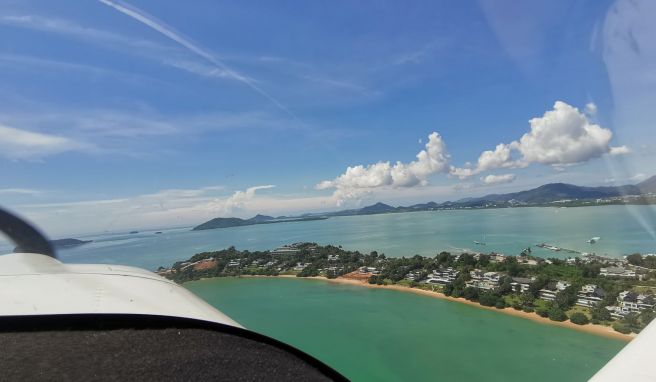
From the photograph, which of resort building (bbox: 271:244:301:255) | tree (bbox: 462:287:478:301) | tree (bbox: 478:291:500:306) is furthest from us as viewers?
tree (bbox: 462:287:478:301)

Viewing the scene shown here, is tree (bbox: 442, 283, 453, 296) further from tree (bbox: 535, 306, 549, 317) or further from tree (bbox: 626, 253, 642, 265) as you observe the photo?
tree (bbox: 626, 253, 642, 265)

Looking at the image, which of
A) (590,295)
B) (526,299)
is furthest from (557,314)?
(590,295)

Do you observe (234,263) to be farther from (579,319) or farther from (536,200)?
(536,200)

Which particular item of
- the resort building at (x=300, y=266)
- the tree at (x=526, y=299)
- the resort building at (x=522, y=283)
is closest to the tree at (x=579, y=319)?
the tree at (x=526, y=299)

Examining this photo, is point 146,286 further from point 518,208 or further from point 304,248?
point 518,208

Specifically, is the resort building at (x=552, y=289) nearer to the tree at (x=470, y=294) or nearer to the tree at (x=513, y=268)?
the tree at (x=513, y=268)

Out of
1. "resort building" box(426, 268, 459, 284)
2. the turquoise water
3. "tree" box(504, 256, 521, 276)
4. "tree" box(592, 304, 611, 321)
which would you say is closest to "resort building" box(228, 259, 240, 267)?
the turquoise water
